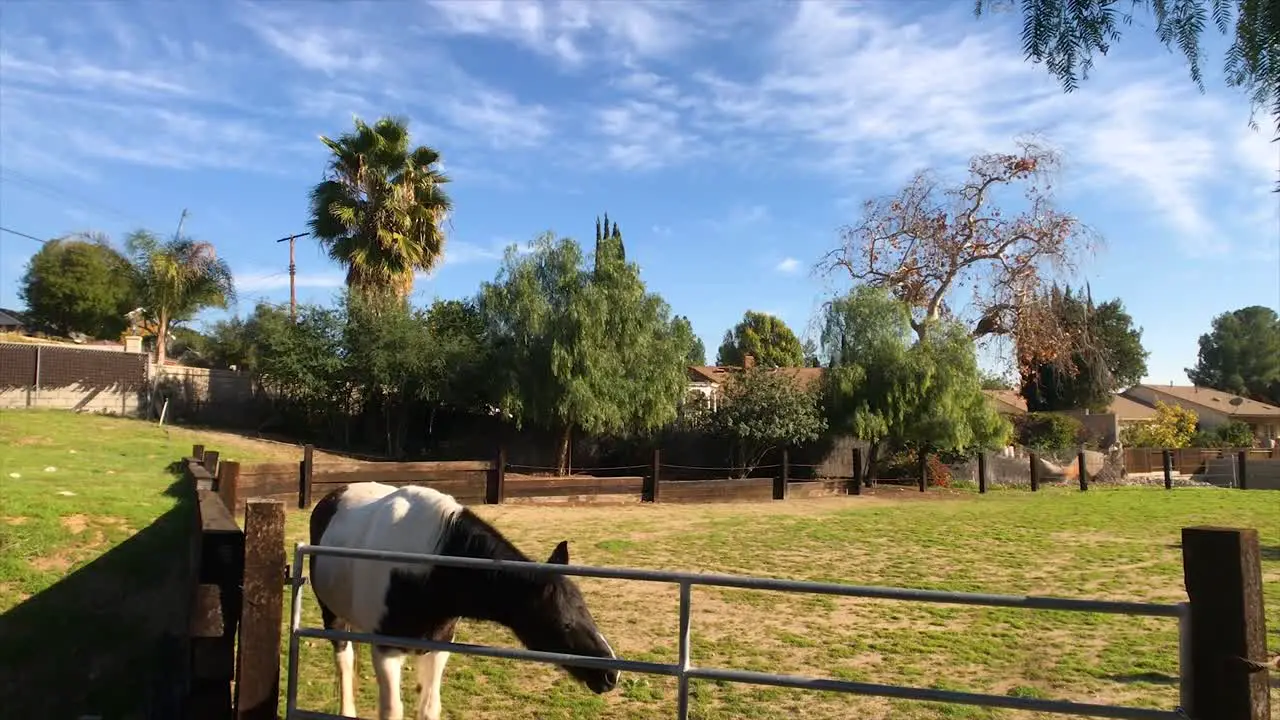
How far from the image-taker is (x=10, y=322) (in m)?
42.5

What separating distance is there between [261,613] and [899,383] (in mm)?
21692

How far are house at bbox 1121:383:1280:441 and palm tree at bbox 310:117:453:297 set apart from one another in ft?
162

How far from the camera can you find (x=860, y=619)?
7137 millimetres

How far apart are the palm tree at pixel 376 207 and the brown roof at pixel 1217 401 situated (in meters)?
52.7

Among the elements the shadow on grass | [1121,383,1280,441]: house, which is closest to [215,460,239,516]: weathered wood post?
the shadow on grass

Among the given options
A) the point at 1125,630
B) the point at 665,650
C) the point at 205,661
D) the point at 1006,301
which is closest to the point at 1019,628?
the point at 1125,630

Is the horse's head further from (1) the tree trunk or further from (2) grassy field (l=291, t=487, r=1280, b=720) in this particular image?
(1) the tree trunk

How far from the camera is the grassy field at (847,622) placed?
5047 millimetres

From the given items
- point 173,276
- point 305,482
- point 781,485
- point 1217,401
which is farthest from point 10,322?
point 1217,401

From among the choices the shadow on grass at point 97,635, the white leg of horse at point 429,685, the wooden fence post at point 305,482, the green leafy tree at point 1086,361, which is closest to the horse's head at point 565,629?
the white leg of horse at point 429,685

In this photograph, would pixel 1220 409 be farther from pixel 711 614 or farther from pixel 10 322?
pixel 10 322

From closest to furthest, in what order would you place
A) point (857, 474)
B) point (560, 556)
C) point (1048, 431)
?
point (560, 556), point (857, 474), point (1048, 431)

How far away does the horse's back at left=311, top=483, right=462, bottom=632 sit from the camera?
414 cm

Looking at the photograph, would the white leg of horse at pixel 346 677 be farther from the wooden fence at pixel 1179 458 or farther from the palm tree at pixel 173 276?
the wooden fence at pixel 1179 458
